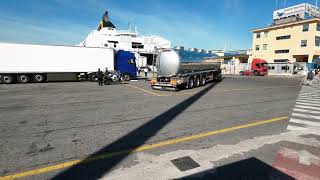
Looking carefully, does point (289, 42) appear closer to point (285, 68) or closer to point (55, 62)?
point (285, 68)

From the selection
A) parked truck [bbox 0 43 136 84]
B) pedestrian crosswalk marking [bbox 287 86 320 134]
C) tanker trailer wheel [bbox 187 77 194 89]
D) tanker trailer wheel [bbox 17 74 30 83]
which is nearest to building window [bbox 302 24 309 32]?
parked truck [bbox 0 43 136 84]

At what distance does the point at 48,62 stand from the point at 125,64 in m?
8.03

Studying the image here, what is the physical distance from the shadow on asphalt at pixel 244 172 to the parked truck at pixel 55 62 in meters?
22.5

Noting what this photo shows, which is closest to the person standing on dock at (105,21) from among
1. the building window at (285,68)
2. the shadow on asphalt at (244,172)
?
the building window at (285,68)

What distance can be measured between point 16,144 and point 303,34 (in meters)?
60.5

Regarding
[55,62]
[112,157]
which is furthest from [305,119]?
[55,62]

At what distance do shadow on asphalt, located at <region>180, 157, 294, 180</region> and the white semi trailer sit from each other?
22.5 meters

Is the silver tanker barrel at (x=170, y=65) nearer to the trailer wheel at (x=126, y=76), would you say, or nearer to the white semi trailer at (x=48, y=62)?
the trailer wheel at (x=126, y=76)

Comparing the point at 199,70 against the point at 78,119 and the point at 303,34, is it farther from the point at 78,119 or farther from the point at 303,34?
the point at 303,34

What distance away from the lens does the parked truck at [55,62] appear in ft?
71.2

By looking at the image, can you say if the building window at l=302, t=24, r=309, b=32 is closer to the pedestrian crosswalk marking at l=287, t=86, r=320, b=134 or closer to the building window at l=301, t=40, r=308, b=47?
the building window at l=301, t=40, r=308, b=47

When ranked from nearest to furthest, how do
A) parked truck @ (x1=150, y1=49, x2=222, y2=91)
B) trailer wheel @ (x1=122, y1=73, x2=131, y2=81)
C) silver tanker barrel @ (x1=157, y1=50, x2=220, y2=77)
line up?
parked truck @ (x1=150, y1=49, x2=222, y2=91) → silver tanker barrel @ (x1=157, y1=50, x2=220, y2=77) → trailer wheel @ (x1=122, y1=73, x2=131, y2=81)

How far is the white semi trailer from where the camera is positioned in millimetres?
21641

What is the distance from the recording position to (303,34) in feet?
174
